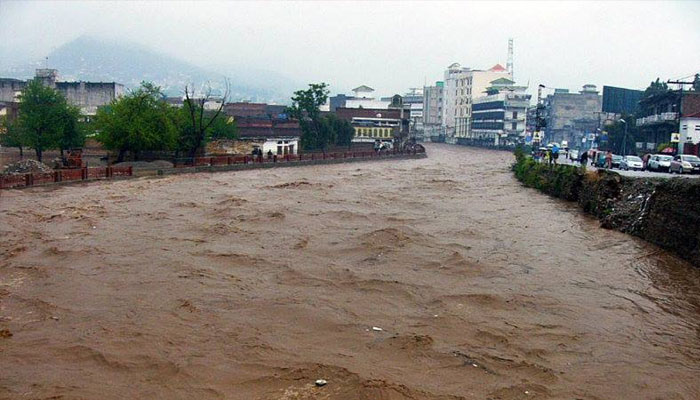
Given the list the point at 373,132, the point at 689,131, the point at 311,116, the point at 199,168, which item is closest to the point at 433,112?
the point at 373,132

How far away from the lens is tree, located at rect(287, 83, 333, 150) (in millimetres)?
64312

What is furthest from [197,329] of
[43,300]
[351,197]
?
[351,197]

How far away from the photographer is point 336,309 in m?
11.0

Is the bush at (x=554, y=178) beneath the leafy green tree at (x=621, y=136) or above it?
beneath

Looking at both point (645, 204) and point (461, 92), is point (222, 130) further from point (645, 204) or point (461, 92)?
point (461, 92)

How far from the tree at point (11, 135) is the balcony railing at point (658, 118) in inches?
1817

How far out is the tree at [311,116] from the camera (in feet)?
211

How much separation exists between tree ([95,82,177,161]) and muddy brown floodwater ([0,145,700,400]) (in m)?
18.4

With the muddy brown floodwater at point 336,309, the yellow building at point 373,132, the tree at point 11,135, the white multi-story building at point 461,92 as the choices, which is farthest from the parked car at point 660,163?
the white multi-story building at point 461,92

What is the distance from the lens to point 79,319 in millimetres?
10328

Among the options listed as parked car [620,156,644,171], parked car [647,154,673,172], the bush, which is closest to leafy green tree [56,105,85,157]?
the bush

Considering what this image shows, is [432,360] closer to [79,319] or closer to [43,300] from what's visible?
[79,319]

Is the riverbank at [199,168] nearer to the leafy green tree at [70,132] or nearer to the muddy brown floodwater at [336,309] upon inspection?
the muddy brown floodwater at [336,309]

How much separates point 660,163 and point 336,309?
26.4m
